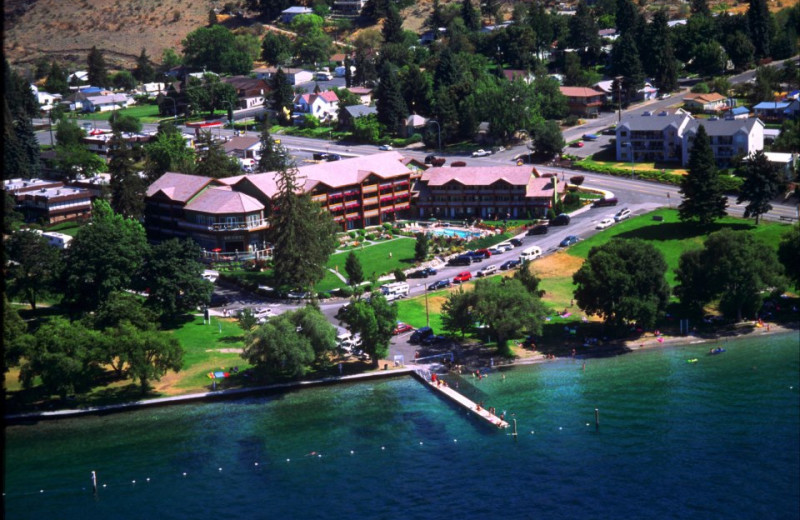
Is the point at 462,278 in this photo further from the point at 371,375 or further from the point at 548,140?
the point at 548,140

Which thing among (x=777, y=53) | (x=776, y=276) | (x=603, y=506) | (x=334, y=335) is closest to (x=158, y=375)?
(x=334, y=335)

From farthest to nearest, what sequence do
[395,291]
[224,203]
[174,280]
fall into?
[224,203]
[395,291]
[174,280]

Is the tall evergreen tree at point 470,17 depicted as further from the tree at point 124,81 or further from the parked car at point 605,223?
the parked car at point 605,223

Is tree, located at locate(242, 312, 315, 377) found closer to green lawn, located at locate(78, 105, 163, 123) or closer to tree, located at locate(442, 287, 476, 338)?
tree, located at locate(442, 287, 476, 338)

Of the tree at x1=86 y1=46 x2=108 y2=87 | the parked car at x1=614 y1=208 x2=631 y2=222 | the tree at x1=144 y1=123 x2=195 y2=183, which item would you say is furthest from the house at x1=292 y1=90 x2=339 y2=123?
the parked car at x1=614 y1=208 x2=631 y2=222

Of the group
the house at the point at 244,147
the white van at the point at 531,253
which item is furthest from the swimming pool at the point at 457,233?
the house at the point at 244,147

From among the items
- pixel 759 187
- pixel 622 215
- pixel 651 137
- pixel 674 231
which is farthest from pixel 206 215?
pixel 651 137

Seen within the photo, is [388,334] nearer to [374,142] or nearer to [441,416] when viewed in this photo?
[441,416]
